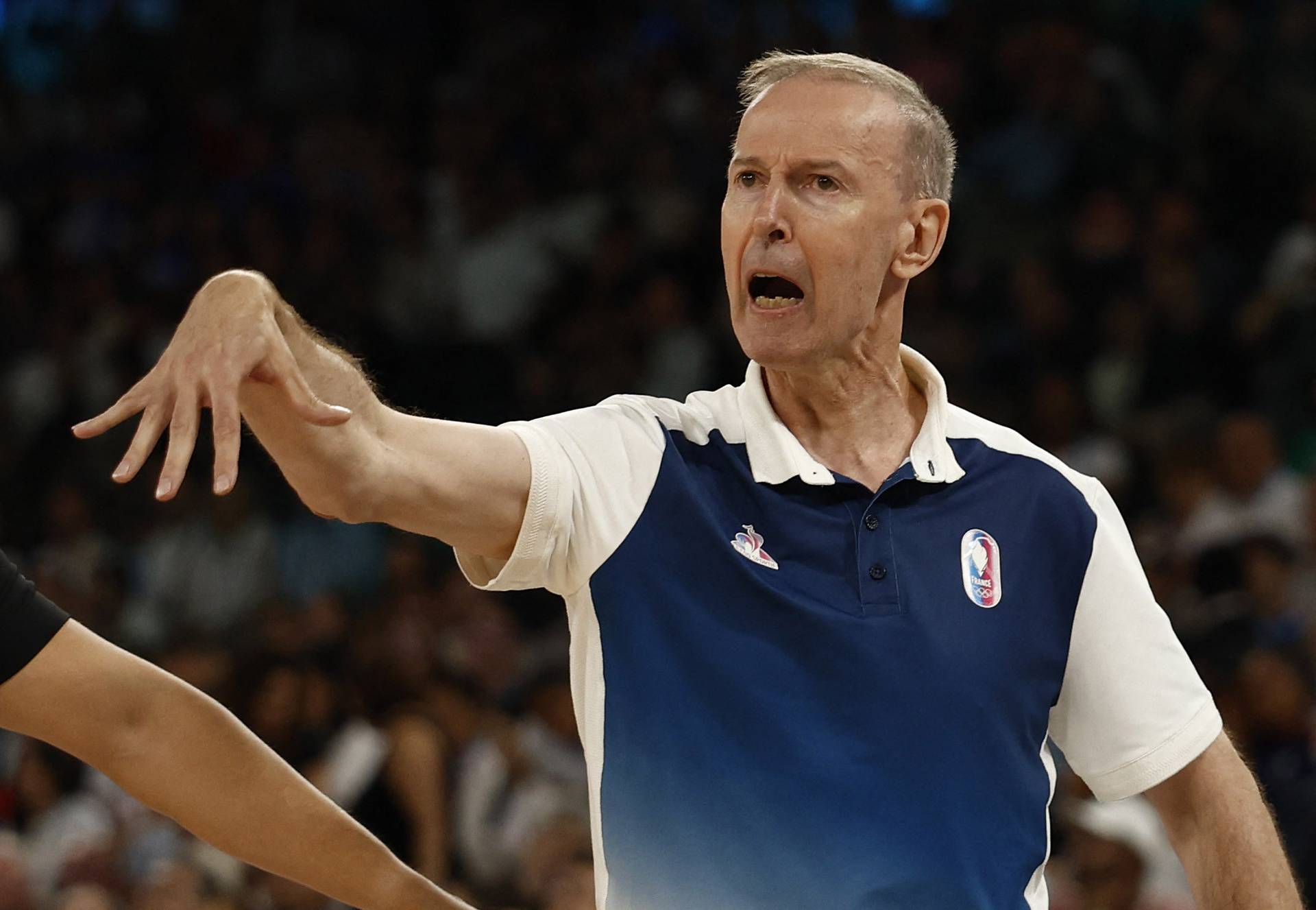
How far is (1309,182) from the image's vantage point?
7559mm

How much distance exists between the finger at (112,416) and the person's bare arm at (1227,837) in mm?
1741

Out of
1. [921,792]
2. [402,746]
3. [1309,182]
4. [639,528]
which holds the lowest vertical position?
[402,746]

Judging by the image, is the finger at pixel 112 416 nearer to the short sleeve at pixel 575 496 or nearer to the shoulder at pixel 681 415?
the short sleeve at pixel 575 496

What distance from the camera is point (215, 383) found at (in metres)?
2.25

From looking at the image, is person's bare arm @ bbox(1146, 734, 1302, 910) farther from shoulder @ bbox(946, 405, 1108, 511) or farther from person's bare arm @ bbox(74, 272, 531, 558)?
A: person's bare arm @ bbox(74, 272, 531, 558)

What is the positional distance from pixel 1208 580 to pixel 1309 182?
6.90ft

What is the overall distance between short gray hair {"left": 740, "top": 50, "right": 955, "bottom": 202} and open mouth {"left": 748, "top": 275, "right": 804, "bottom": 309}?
0.87ft

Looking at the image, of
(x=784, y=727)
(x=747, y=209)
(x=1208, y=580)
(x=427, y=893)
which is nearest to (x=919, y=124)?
(x=747, y=209)

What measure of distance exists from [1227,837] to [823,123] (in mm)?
1314

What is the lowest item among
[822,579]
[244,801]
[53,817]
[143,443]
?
[53,817]

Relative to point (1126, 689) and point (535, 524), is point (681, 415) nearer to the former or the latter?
point (535, 524)

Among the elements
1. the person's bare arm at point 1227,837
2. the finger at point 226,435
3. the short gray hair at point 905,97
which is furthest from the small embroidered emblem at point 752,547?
the finger at point 226,435

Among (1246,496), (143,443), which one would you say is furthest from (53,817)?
(143,443)

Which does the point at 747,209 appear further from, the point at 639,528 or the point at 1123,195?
the point at 1123,195
